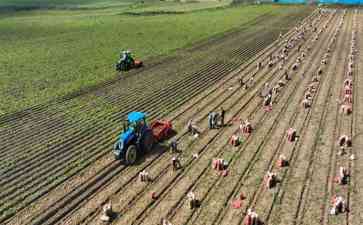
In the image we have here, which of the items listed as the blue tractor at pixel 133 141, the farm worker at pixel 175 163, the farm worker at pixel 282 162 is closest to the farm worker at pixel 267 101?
the farm worker at pixel 282 162

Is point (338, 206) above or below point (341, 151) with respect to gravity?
below

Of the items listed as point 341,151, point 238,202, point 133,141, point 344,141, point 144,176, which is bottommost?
point 238,202

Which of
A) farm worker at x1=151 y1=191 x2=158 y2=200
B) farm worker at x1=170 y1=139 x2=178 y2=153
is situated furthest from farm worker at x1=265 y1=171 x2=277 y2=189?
farm worker at x1=170 y1=139 x2=178 y2=153

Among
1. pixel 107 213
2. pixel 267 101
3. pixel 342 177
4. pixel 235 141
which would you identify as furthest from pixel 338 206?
pixel 267 101

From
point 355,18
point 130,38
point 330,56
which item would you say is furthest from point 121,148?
point 355,18

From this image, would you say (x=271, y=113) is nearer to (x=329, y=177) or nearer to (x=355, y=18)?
(x=329, y=177)

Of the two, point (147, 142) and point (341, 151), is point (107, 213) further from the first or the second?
point (341, 151)

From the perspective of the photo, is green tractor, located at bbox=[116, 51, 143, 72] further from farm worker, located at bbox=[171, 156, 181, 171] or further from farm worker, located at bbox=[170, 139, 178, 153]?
farm worker, located at bbox=[171, 156, 181, 171]
